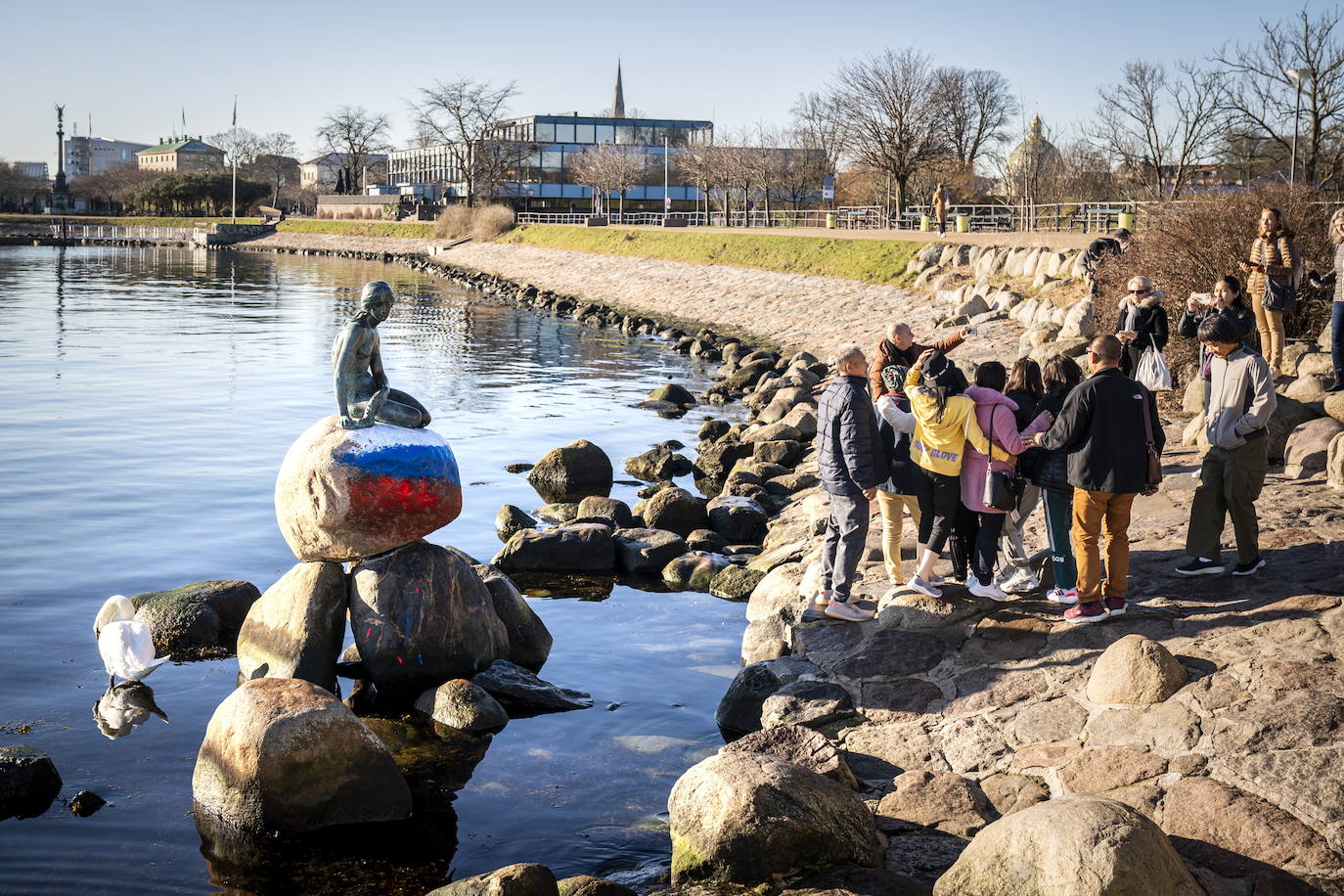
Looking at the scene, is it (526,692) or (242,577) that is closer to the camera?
(526,692)

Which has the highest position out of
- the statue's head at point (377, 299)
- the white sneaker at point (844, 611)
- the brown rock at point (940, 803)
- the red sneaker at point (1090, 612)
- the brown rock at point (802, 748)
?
the statue's head at point (377, 299)

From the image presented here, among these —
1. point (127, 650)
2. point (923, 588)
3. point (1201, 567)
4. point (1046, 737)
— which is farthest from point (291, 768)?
point (1201, 567)

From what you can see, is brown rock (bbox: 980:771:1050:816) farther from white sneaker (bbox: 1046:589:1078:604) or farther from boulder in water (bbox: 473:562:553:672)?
boulder in water (bbox: 473:562:553:672)

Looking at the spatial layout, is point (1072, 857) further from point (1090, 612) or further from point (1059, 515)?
point (1059, 515)

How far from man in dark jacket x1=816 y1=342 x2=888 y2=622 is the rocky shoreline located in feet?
1.25

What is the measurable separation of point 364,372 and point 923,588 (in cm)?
462

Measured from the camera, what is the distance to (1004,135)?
72.8 meters

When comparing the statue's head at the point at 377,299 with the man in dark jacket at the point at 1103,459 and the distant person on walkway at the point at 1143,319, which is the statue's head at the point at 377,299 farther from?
the distant person on walkway at the point at 1143,319

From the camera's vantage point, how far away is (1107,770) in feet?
22.6

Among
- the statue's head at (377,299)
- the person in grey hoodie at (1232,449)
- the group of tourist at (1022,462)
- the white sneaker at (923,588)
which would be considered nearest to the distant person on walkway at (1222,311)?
the group of tourist at (1022,462)

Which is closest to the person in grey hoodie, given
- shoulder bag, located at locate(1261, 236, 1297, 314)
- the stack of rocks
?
shoulder bag, located at locate(1261, 236, 1297, 314)

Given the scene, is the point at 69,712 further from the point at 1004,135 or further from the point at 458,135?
the point at 458,135

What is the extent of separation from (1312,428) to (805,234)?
36308 millimetres

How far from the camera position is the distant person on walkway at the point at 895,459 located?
30.2 feet
